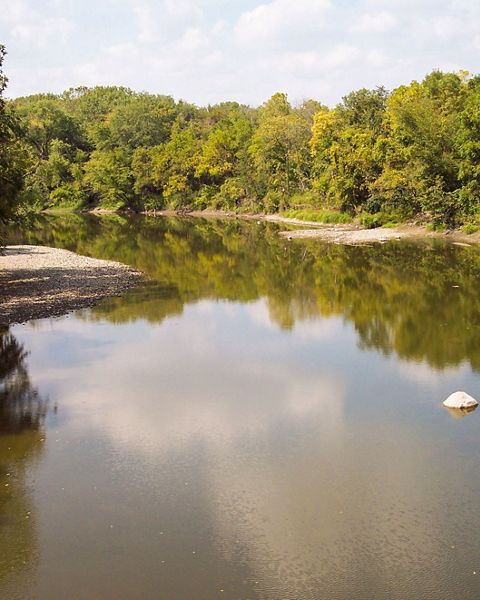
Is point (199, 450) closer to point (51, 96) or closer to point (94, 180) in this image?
point (94, 180)

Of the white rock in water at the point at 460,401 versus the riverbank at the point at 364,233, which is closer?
the white rock in water at the point at 460,401

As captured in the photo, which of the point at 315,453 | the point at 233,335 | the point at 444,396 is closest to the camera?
the point at 315,453

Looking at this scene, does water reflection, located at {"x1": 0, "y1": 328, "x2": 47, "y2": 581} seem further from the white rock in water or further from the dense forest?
the dense forest

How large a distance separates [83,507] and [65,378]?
7.31 meters

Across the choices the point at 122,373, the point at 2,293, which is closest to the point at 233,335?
the point at 122,373

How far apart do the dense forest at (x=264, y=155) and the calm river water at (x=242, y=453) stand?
10.6m

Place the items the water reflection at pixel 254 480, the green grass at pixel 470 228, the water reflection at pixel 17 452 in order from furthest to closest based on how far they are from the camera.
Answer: the green grass at pixel 470 228
the water reflection at pixel 17 452
the water reflection at pixel 254 480

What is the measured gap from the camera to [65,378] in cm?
1817

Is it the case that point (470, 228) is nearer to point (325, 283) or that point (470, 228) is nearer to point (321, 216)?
point (325, 283)

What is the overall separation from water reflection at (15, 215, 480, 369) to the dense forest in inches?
283

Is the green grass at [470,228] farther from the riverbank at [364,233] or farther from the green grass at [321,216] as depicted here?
the green grass at [321,216]

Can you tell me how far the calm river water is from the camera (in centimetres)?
948

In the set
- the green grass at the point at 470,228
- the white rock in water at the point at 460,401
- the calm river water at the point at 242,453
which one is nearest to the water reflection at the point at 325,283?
the calm river water at the point at 242,453

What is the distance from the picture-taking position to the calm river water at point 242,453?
948 centimetres
